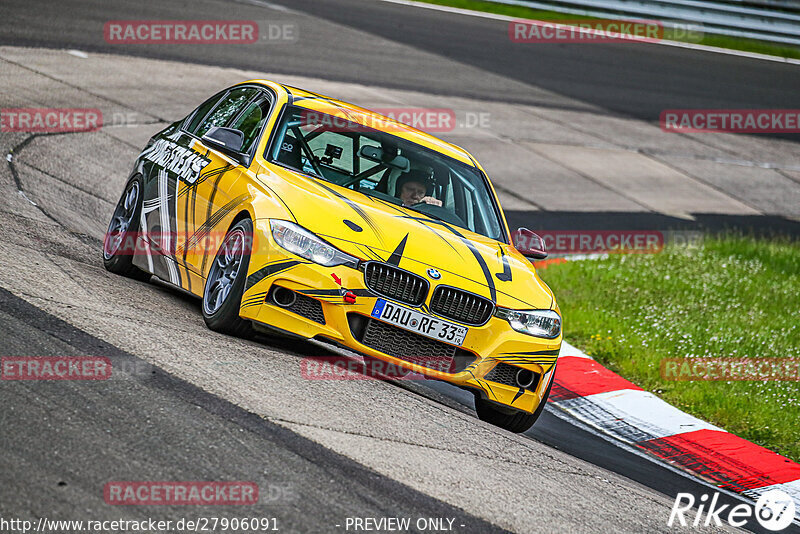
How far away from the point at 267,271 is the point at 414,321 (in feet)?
2.96

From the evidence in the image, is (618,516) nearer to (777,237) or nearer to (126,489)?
(126,489)

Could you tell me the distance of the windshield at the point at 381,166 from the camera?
7.26 m

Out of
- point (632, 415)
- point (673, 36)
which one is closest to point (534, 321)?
point (632, 415)

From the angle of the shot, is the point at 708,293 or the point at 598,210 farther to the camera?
the point at 598,210

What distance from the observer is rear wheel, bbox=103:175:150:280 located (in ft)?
26.2

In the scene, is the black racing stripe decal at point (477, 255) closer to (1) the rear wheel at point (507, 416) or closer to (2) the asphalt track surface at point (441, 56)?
(1) the rear wheel at point (507, 416)

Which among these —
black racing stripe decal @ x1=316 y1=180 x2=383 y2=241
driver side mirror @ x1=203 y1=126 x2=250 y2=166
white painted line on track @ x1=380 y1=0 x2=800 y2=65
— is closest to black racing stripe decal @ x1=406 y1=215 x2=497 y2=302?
black racing stripe decal @ x1=316 y1=180 x2=383 y2=241

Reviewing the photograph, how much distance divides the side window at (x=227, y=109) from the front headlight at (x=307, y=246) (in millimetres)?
2077

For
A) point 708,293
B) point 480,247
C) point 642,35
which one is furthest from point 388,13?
→ point 480,247

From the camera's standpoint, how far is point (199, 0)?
23047 mm

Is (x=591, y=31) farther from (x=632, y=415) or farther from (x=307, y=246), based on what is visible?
(x=307, y=246)

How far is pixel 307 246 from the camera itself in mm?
6219

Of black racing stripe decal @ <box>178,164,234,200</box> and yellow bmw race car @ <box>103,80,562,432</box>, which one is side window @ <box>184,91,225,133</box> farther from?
black racing stripe decal @ <box>178,164,234,200</box>

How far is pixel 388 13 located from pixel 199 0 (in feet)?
16.7
